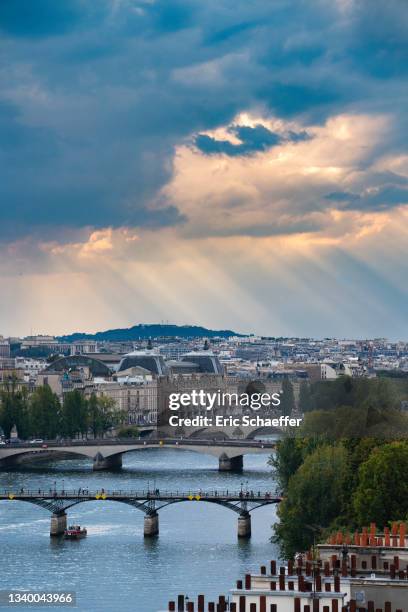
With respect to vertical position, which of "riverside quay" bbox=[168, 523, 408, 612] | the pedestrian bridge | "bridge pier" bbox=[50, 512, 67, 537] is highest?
the pedestrian bridge

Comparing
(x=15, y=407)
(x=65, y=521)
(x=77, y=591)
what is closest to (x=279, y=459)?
(x=65, y=521)

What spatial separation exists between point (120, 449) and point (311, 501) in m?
30.7

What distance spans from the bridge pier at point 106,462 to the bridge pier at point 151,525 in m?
21.2

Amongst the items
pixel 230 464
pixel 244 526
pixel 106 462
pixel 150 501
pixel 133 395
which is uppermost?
pixel 133 395

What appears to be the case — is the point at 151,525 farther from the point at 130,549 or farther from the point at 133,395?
the point at 133,395

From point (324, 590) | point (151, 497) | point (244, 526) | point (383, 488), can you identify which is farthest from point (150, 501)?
point (324, 590)

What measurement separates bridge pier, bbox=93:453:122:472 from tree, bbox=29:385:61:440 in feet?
51.8

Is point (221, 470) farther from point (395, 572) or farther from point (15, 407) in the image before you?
point (395, 572)

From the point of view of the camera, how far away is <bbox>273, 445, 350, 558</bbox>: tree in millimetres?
35000

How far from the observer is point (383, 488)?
1294 inches

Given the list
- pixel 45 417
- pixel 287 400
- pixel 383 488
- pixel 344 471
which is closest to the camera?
pixel 383 488

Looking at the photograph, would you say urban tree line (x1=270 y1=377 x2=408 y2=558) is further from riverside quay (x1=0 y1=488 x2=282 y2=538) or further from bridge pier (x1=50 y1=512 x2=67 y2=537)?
bridge pier (x1=50 y1=512 x2=67 y2=537)

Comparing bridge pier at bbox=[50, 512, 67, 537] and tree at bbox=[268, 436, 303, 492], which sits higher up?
tree at bbox=[268, 436, 303, 492]

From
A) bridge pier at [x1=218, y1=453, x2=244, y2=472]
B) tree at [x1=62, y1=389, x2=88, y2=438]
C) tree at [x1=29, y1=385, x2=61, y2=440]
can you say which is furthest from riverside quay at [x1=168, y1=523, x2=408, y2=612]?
tree at [x1=62, y1=389, x2=88, y2=438]
